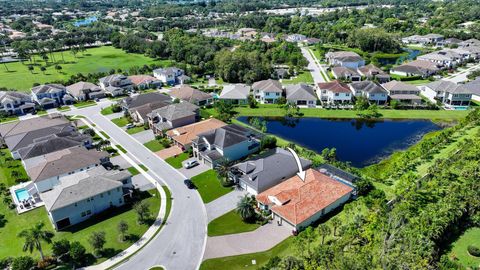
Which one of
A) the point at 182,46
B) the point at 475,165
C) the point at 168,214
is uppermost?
the point at 182,46

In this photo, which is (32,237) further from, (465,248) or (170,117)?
(465,248)

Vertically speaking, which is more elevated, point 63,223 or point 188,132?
point 188,132

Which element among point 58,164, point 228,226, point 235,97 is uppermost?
point 235,97

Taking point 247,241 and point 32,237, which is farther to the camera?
point 247,241

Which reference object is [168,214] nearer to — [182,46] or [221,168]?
[221,168]

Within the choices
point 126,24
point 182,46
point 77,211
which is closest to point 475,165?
point 77,211

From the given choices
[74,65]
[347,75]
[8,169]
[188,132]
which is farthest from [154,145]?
[74,65]
